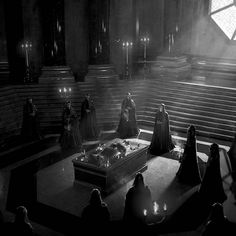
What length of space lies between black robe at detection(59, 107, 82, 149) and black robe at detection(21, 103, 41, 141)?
129 cm

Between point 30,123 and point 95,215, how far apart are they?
22.3ft

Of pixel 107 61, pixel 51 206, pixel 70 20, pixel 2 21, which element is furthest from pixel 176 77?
pixel 51 206

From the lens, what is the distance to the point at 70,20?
17.5 metres

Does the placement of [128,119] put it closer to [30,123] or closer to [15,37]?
[30,123]

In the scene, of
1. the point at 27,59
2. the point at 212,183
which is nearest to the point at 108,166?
the point at 212,183

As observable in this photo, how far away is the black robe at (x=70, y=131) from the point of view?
11984 millimetres

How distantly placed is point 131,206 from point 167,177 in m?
2.96

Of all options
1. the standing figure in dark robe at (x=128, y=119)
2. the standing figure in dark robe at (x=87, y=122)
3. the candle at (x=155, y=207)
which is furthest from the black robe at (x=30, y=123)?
the candle at (x=155, y=207)

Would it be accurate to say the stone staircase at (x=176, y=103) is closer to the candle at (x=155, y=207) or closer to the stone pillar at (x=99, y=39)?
the stone pillar at (x=99, y=39)

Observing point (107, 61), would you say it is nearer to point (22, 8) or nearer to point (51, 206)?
point (22, 8)

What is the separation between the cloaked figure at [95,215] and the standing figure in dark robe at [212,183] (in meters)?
3.00

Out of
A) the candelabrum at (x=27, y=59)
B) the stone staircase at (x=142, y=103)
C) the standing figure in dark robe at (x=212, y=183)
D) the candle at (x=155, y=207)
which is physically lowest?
the candle at (x=155, y=207)

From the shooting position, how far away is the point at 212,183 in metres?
8.86

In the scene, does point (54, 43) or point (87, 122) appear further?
point (54, 43)
